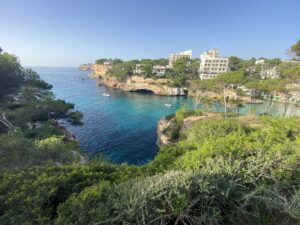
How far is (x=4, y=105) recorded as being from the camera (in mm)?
11930

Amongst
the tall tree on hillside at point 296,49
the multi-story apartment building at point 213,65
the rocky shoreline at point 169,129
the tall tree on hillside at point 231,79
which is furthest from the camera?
the multi-story apartment building at point 213,65

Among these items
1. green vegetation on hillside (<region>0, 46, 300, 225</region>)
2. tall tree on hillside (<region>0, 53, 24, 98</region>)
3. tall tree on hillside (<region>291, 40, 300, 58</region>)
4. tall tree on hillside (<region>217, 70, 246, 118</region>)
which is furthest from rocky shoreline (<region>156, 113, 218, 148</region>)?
tall tree on hillside (<region>0, 53, 24, 98</region>)

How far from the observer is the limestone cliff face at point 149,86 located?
41812 millimetres

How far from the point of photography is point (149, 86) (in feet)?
146

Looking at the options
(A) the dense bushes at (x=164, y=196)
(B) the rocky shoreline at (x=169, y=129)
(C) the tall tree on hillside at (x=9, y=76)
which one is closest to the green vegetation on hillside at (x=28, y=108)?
(C) the tall tree on hillside at (x=9, y=76)

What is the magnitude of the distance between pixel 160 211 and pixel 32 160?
4.84 meters

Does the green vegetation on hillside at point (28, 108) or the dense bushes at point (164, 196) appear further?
the green vegetation on hillside at point (28, 108)

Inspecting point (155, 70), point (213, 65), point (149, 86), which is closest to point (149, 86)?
point (149, 86)

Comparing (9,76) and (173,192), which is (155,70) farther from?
(173,192)

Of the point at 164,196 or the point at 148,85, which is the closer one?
the point at 164,196

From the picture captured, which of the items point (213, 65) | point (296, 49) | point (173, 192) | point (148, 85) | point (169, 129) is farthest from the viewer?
point (213, 65)

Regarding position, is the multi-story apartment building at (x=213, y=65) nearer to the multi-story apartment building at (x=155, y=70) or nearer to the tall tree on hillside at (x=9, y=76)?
the multi-story apartment building at (x=155, y=70)

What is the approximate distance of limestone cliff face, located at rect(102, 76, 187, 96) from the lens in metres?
41.8

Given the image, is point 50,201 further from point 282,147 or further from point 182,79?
point 182,79
